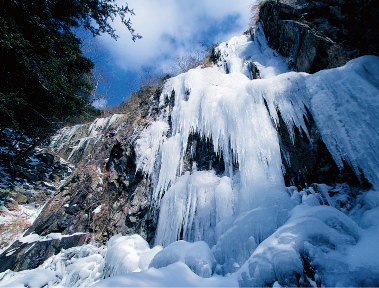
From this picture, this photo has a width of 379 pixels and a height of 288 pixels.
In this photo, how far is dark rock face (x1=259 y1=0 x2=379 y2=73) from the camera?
123 inches

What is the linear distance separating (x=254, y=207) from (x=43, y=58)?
666cm

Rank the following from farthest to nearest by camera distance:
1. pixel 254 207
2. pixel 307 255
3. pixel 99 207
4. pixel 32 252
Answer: pixel 99 207, pixel 32 252, pixel 254 207, pixel 307 255

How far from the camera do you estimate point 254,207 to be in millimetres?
2764

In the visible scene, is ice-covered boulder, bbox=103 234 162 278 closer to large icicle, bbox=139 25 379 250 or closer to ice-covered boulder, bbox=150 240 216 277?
large icicle, bbox=139 25 379 250

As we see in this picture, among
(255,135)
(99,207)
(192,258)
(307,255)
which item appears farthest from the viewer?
(99,207)

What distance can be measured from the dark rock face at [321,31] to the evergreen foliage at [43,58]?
5.35m

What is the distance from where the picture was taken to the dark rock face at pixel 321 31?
312 cm

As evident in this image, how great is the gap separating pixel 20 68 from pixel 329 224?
7390 millimetres

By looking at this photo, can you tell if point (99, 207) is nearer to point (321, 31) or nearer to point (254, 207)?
point (254, 207)

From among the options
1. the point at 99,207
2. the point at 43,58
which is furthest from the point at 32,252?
the point at 43,58

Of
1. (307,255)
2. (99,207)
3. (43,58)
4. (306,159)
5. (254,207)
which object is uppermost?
(43,58)

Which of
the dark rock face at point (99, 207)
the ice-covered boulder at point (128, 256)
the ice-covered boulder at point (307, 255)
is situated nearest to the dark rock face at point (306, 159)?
the ice-covered boulder at point (307, 255)

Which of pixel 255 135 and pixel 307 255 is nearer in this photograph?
pixel 307 255

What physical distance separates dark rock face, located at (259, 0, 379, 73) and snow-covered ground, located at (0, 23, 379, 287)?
833mm
